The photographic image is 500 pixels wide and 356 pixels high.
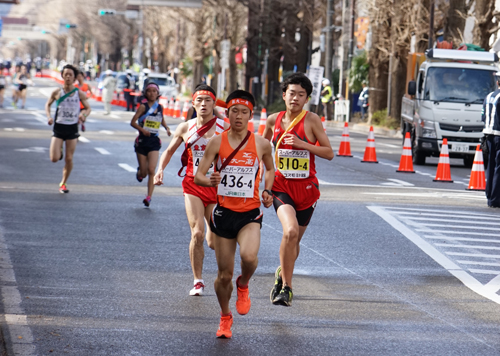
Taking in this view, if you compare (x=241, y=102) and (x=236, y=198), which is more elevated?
(x=241, y=102)

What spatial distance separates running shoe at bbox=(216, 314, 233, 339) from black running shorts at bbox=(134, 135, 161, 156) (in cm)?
796

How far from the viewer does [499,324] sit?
791 cm

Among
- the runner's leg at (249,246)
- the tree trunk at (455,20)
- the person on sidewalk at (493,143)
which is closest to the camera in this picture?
the runner's leg at (249,246)

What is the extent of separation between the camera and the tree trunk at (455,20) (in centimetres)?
3559

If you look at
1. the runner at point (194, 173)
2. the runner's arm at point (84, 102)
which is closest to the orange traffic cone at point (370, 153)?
the runner's arm at point (84, 102)

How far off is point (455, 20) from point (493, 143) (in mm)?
20929

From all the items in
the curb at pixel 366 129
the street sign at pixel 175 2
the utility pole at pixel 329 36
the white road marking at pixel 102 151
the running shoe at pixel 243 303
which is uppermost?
the street sign at pixel 175 2

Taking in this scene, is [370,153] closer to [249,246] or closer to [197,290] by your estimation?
[197,290]

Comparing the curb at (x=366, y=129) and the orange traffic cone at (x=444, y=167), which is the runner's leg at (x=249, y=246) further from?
the curb at (x=366, y=129)

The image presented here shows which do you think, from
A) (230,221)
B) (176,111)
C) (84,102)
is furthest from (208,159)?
(176,111)

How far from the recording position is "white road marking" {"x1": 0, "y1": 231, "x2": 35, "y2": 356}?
689 centimetres

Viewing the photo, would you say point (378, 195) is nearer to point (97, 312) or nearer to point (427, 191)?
point (427, 191)

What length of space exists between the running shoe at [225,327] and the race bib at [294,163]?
1732 millimetres

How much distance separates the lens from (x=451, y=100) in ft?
81.6
